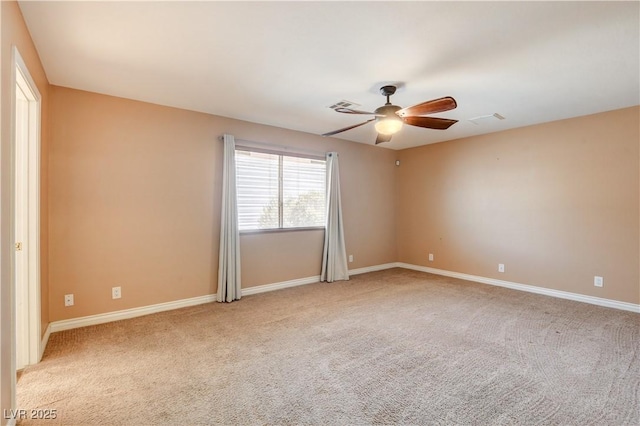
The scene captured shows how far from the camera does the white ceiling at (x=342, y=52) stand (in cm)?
199

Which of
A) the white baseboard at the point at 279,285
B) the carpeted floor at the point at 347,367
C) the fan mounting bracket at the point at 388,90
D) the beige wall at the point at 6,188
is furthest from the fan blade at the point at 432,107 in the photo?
the white baseboard at the point at 279,285

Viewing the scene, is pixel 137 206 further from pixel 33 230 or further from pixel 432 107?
pixel 432 107

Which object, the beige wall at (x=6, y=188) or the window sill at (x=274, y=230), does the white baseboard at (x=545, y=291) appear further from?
the beige wall at (x=6, y=188)

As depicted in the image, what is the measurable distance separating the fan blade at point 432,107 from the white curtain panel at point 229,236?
2.29 m

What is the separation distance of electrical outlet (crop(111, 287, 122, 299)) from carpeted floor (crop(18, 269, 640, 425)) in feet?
1.02

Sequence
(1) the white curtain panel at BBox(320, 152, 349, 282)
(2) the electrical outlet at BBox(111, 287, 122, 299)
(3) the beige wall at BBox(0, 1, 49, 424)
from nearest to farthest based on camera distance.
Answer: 1. (3) the beige wall at BBox(0, 1, 49, 424)
2. (2) the electrical outlet at BBox(111, 287, 122, 299)
3. (1) the white curtain panel at BBox(320, 152, 349, 282)

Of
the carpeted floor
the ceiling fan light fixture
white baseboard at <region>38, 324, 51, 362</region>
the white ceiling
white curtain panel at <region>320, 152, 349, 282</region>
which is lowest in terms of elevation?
the carpeted floor

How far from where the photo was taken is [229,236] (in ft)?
13.3

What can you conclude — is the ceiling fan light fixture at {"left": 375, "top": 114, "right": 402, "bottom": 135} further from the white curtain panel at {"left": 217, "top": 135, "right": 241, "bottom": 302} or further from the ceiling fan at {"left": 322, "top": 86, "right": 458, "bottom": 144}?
the white curtain panel at {"left": 217, "top": 135, "right": 241, "bottom": 302}

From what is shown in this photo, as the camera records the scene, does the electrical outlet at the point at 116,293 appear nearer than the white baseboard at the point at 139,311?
No

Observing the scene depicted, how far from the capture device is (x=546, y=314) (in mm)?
3639

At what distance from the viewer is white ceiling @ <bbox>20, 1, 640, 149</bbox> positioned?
1988 millimetres

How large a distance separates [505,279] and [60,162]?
6.13m

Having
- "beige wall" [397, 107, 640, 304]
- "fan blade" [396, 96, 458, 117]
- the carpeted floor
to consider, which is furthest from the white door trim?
"beige wall" [397, 107, 640, 304]
